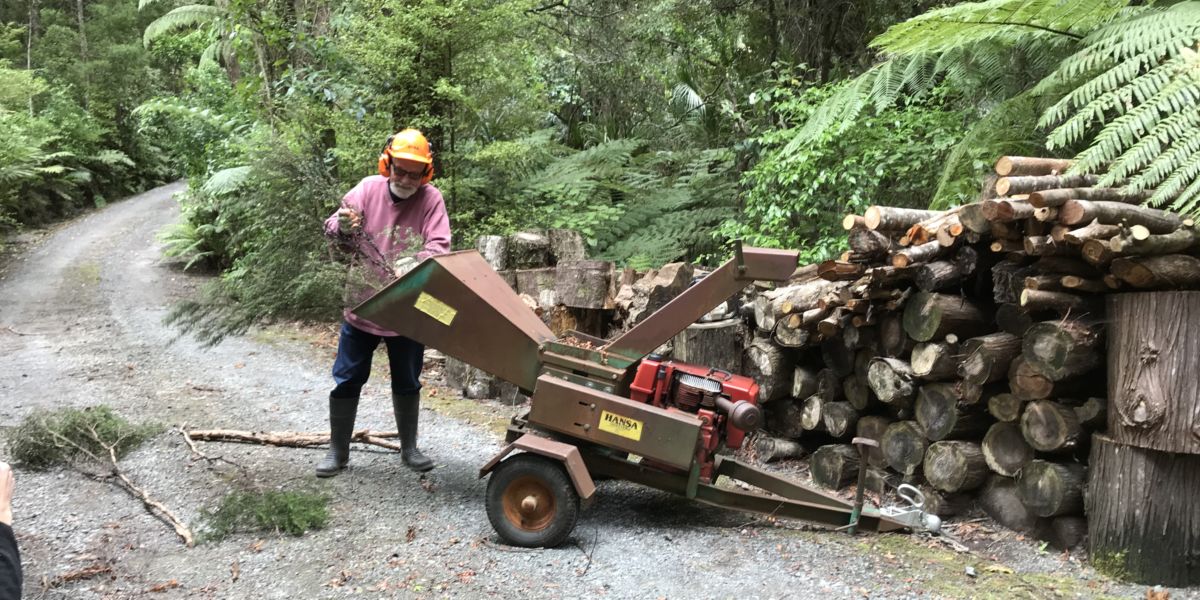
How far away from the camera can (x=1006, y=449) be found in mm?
3916

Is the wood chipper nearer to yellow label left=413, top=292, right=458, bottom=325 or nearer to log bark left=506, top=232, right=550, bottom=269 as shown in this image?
yellow label left=413, top=292, right=458, bottom=325

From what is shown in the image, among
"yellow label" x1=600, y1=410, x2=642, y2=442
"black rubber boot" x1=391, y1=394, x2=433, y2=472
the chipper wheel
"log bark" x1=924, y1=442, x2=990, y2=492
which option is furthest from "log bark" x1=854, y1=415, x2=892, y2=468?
"black rubber boot" x1=391, y1=394, x2=433, y2=472

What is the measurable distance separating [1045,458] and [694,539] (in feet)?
5.55

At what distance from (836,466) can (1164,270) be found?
6.27 feet

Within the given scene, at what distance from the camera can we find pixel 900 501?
4320 millimetres

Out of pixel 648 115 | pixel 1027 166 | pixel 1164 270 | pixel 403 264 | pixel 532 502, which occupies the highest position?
pixel 648 115

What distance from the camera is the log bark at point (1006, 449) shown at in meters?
3.86

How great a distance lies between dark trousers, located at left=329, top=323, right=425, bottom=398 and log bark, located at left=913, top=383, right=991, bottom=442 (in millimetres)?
2710

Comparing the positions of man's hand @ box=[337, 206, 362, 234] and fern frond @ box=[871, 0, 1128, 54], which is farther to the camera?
fern frond @ box=[871, 0, 1128, 54]

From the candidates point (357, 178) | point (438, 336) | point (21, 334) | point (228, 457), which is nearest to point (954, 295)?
point (438, 336)

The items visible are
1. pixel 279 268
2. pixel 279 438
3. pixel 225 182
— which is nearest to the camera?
pixel 279 268

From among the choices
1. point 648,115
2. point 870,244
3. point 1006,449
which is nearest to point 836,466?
point 1006,449

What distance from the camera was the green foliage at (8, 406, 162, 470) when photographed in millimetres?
4504

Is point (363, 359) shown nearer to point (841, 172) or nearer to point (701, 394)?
point (701, 394)
